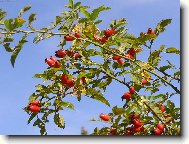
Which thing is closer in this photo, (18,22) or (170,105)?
(18,22)

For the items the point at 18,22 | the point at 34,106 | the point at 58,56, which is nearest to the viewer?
the point at 18,22

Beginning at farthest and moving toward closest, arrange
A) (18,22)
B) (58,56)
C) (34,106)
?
(58,56), (34,106), (18,22)

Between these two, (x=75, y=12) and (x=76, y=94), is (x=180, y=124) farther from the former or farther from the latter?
(x=75, y=12)

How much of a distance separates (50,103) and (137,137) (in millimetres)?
453

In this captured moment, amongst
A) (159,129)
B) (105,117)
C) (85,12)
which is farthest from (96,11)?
(159,129)

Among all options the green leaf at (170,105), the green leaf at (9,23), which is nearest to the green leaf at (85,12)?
the green leaf at (9,23)

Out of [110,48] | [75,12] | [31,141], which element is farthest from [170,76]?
[31,141]

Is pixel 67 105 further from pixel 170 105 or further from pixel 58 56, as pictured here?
pixel 170 105

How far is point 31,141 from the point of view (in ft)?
8.41

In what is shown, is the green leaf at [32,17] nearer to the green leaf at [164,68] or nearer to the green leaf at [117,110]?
the green leaf at [117,110]

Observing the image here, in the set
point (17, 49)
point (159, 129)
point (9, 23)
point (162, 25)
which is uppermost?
point (162, 25)

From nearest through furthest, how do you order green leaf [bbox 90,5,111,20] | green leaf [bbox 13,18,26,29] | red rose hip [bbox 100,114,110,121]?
1. green leaf [bbox 13,18,26,29]
2. green leaf [bbox 90,5,111,20]
3. red rose hip [bbox 100,114,110,121]

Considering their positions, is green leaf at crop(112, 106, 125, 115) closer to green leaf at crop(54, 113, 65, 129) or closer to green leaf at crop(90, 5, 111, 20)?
green leaf at crop(54, 113, 65, 129)

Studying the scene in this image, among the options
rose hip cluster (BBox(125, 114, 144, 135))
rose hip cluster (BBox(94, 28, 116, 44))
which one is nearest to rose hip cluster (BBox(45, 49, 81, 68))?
rose hip cluster (BBox(94, 28, 116, 44))
